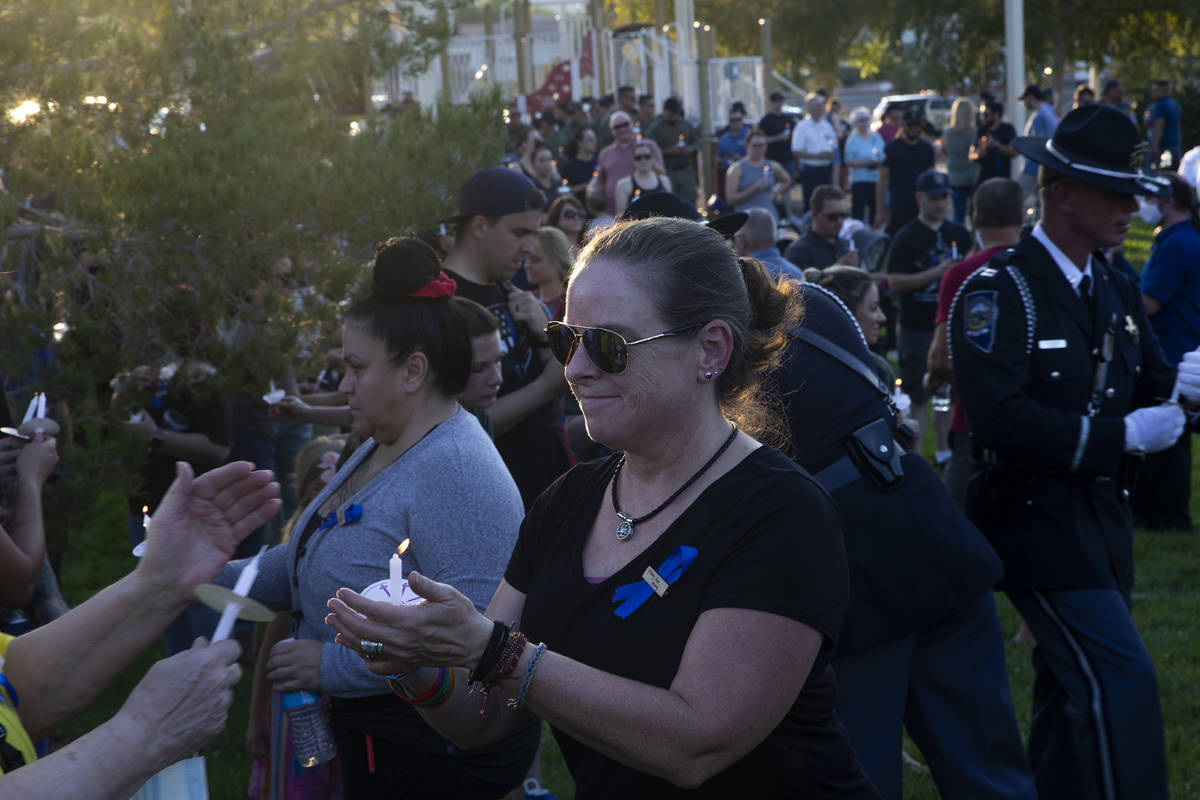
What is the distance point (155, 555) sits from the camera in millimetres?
2777

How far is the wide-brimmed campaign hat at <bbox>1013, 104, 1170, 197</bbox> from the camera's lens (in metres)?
3.94

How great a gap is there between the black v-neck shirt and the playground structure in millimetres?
24727

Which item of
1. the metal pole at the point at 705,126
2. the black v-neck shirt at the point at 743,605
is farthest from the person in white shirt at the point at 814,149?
the black v-neck shirt at the point at 743,605

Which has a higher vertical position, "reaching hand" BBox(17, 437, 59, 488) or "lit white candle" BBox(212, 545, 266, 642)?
"lit white candle" BBox(212, 545, 266, 642)

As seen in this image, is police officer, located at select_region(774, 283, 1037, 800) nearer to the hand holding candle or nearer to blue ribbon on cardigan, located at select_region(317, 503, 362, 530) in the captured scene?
blue ribbon on cardigan, located at select_region(317, 503, 362, 530)

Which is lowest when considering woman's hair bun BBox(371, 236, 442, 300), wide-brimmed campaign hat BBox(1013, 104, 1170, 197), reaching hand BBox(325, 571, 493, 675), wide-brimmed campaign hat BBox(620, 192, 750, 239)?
reaching hand BBox(325, 571, 493, 675)

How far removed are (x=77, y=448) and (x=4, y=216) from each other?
1055 millimetres

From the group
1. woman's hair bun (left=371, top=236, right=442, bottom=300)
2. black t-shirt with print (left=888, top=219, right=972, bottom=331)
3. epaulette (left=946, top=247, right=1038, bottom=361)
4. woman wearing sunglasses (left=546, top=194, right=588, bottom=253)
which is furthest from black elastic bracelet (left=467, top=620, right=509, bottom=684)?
black t-shirt with print (left=888, top=219, right=972, bottom=331)

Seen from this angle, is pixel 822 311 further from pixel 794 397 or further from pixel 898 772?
pixel 898 772

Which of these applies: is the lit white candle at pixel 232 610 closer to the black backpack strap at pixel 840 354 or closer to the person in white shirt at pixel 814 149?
the black backpack strap at pixel 840 354

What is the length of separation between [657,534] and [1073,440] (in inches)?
76.6

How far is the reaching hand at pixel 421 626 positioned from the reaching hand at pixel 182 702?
393mm

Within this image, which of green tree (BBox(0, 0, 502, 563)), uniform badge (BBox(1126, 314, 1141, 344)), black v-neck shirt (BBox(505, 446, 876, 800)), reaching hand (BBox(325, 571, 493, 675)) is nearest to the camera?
reaching hand (BBox(325, 571, 493, 675))

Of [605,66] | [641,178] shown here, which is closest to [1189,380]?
[641,178]
